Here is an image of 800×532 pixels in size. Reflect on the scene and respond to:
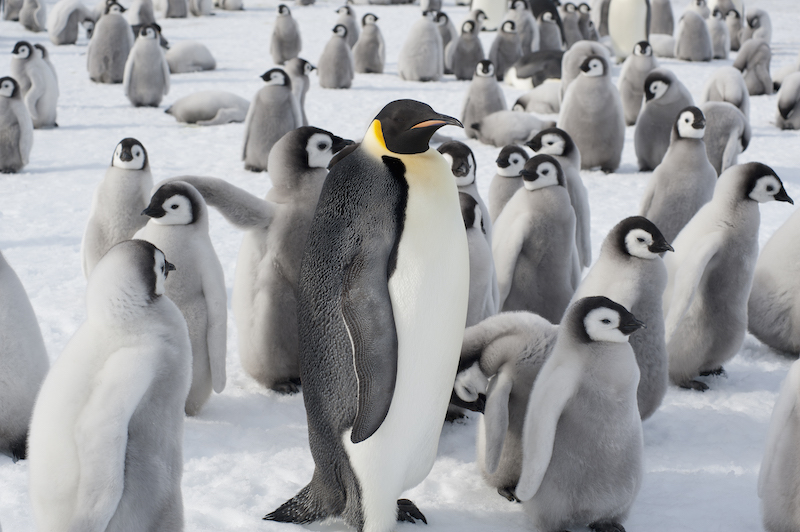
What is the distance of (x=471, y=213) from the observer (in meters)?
3.29

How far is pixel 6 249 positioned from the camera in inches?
192

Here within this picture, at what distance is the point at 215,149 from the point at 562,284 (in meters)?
Result: 4.67

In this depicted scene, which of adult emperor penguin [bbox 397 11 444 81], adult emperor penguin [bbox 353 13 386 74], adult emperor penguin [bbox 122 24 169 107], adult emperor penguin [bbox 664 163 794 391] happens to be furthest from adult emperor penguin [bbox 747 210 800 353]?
adult emperor penguin [bbox 353 13 386 74]

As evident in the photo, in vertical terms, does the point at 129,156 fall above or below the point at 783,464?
above

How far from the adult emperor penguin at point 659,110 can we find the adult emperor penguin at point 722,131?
502 millimetres

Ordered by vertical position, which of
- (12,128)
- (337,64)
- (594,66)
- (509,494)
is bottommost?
(509,494)

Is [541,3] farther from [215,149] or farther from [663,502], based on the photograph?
[663,502]

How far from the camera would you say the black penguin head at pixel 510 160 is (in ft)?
14.3

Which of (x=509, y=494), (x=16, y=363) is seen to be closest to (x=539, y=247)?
(x=509, y=494)

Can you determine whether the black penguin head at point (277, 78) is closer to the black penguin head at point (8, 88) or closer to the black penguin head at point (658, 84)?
the black penguin head at point (8, 88)

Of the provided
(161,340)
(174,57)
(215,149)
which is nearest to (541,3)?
(174,57)

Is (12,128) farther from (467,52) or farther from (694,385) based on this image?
(467,52)

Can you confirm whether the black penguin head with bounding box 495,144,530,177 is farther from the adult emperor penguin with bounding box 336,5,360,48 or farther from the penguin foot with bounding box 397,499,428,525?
the adult emperor penguin with bounding box 336,5,360,48

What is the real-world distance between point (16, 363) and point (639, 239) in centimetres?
206
